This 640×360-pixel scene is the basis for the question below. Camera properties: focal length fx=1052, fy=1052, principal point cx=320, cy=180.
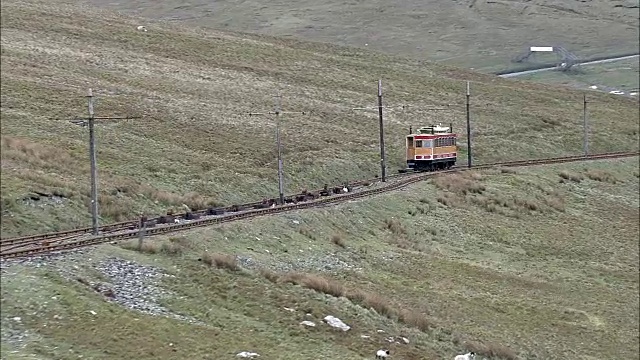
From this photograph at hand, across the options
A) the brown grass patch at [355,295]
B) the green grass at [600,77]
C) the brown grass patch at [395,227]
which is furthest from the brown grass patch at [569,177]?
the green grass at [600,77]

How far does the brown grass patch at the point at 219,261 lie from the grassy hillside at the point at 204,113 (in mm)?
3843

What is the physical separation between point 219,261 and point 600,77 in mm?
118498

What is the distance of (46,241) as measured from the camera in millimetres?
26797

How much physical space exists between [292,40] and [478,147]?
48.5m

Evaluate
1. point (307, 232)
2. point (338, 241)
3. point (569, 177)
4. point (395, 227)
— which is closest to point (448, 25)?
point (569, 177)

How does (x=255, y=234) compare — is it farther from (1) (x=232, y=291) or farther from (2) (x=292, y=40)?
(2) (x=292, y=40)

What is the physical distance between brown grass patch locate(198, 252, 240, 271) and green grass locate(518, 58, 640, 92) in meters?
110

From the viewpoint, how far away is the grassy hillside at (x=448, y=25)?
135875 mm

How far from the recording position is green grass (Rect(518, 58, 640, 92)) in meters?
137

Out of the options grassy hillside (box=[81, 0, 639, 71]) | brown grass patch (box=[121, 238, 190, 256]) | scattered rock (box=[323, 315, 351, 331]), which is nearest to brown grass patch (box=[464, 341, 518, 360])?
scattered rock (box=[323, 315, 351, 331])

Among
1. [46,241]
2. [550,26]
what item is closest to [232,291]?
[46,241]

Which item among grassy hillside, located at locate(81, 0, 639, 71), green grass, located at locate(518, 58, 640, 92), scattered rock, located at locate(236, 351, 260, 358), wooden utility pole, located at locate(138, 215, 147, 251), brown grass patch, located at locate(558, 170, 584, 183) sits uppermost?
grassy hillside, located at locate(81, 0, 639, 71)

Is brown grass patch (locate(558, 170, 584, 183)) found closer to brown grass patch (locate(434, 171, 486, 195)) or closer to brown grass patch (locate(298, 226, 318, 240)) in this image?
brown grass patch (locate(434, 171, 486, 195))

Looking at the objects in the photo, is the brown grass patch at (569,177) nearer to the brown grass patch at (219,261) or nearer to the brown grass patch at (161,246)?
the brown grass patch at (219,261)
